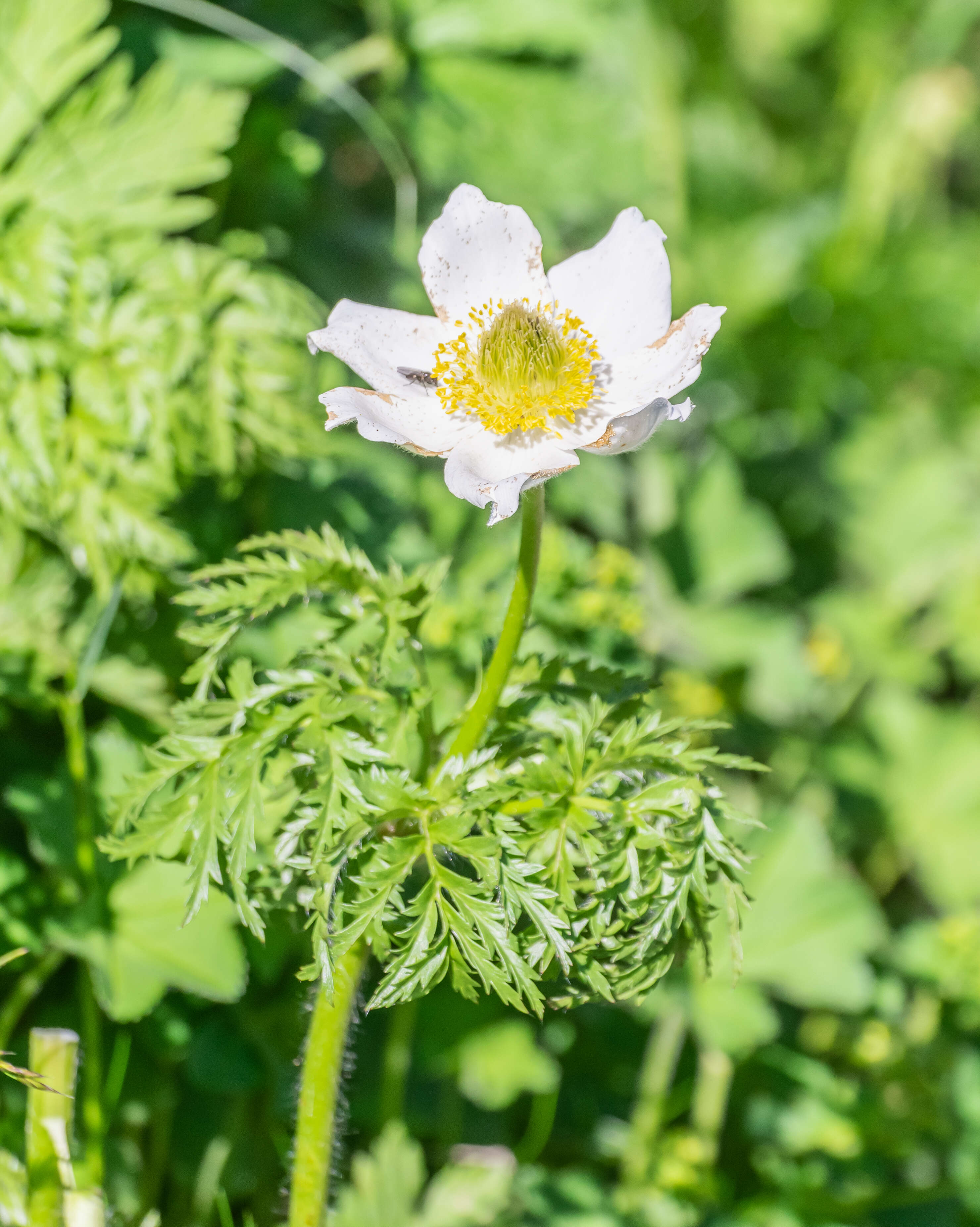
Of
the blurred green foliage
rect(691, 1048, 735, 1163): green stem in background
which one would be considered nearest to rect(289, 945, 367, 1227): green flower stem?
the blurred green foliage

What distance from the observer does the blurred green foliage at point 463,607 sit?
1624mm

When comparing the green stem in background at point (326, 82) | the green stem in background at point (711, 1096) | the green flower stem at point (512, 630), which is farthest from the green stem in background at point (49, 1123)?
the green stem in background at point (326, 82)

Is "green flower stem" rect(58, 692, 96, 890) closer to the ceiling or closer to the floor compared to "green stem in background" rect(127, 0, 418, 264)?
closer to the floor

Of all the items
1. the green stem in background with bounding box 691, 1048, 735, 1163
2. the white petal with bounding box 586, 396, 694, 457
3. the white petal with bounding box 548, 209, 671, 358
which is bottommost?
the green stem in background with bounding box 691, 1048, 735, 1163

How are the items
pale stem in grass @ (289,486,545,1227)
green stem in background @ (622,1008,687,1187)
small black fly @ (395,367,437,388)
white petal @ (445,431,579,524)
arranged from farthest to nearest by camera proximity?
green stem in background @ (622,1008,687,1187), small black fly @ (395,367,437,388), pale stem in grass @ (289,486,545,1227), white petal @ (445,431,579,524)

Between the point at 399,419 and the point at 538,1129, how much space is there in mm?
1485

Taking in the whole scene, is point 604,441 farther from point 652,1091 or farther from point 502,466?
point 652,1091

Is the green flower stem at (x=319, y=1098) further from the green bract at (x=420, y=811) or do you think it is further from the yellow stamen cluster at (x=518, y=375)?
the yellow stamen cluster at (x=518, y=375)

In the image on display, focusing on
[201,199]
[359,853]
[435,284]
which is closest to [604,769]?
[359,853]

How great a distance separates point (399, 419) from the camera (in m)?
1.09

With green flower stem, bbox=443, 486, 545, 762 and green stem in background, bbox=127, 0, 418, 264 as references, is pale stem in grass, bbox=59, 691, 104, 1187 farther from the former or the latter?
green stem in background, bbox=127, 0, 418, 264

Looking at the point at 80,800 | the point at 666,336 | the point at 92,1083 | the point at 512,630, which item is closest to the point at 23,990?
the point at 92,1083

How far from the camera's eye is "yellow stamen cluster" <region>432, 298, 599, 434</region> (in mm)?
1128

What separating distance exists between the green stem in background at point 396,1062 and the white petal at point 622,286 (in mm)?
1161
